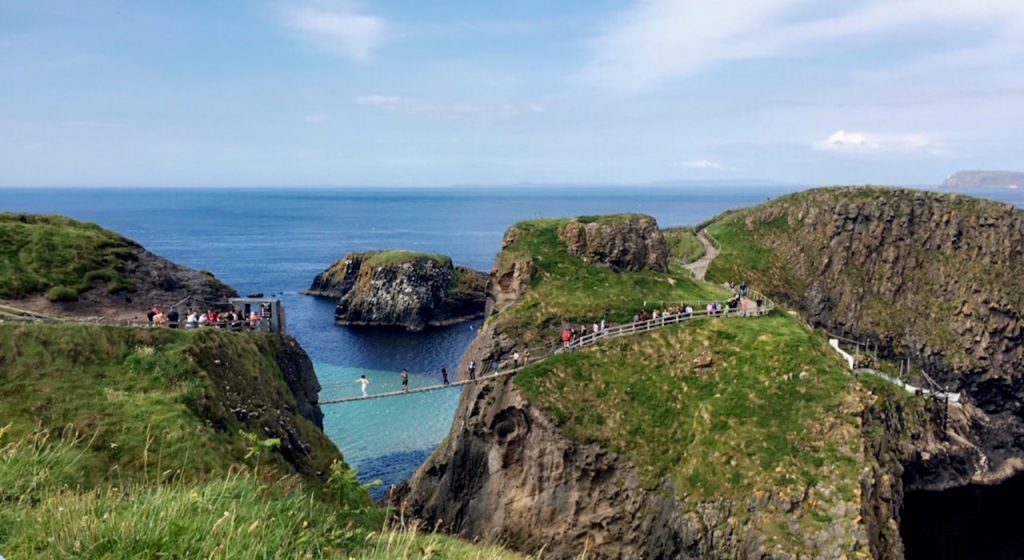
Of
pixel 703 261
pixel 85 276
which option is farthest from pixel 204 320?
pixel 703 261

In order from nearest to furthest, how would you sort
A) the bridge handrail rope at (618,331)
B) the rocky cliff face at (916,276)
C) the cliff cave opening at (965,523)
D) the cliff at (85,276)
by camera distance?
the cliff at (85,276) → the bridge handrail rope at (618,331) → the cliff cave opening at (965,523) → the rocky cliff face at (916,276)

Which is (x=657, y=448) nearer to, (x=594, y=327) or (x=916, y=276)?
(x=594, y=327)

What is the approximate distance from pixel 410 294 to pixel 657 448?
7744 centimetres

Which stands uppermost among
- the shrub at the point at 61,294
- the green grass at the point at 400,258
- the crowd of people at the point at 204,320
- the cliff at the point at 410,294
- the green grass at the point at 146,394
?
the shrub at the point at 61,294

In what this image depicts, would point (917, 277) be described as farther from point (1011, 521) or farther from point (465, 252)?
point (465, 252)

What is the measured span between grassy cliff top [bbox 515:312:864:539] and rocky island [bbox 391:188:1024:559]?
0.09 meters

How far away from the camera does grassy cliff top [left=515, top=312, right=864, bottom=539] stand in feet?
122

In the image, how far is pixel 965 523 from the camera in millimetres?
57312

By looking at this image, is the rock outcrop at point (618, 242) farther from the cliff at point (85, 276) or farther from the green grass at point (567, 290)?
the cliff at point (85, 276)

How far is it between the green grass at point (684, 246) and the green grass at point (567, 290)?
28799mm

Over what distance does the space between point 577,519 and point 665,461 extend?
20.5 ft

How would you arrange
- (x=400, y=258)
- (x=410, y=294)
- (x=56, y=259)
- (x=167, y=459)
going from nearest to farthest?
(x=167, y=459) → (x=56, y=259) → (x=410, y=294) → (x=400, y=258)

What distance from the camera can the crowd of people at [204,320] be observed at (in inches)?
1326

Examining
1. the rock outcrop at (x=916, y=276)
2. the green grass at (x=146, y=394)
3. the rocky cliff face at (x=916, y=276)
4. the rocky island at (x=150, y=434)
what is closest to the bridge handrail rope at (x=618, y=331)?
the rocky island at (x=150, y=434)
